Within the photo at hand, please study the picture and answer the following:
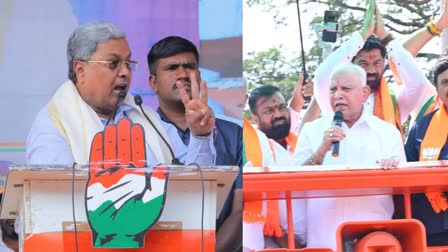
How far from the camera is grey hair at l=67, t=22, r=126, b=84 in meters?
3.31

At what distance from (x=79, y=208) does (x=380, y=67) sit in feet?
4.85

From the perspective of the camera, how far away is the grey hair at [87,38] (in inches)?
130

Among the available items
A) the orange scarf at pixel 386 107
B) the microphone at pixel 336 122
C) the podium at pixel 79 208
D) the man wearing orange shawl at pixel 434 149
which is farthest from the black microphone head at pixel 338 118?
the podium at pixel 79 208

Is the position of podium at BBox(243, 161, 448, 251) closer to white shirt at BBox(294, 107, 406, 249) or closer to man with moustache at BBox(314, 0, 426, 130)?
white shirt at BBox(294, 107, 406, 249)

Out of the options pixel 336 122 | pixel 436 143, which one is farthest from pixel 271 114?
pixel 436 143

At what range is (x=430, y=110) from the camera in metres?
3.33

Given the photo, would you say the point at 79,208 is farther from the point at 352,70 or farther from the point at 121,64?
the point at 352,70

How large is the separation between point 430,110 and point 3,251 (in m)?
2.00

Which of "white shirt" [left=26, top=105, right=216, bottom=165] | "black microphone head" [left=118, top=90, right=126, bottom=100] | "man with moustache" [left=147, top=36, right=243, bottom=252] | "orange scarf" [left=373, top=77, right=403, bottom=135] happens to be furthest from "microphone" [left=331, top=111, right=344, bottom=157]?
"black microphone head" [left=118, top=90, right=126, bottom=100]

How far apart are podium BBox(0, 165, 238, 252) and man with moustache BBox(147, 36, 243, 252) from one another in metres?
0.36

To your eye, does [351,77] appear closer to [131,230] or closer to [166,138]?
[166,138]

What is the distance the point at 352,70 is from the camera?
10.9 feet

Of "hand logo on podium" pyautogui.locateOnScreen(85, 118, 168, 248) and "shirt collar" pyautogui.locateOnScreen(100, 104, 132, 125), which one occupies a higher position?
"shirt collar" pyautogui.locateOnScreen(100, 104, 132, 125)

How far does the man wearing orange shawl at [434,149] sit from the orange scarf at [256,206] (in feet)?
2.04
